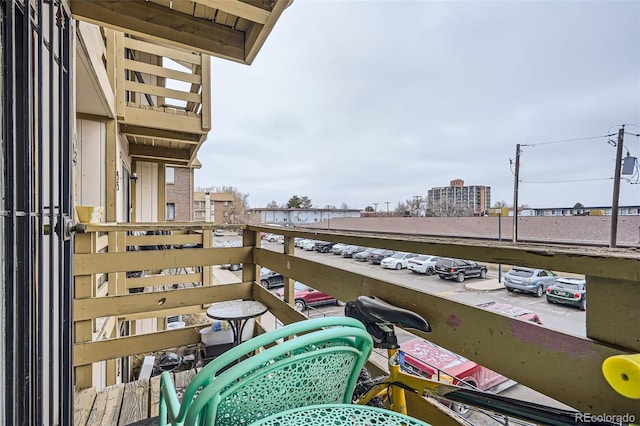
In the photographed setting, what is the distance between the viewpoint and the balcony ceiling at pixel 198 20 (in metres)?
1.90

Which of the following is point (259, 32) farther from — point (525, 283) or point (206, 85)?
point (206, 85)

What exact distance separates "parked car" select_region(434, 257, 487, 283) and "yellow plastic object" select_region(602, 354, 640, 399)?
25.2 inches

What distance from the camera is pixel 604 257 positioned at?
27.3 inches

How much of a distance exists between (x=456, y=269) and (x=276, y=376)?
1.15 metres

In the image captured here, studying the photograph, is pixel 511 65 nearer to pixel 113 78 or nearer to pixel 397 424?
pixel 113 78

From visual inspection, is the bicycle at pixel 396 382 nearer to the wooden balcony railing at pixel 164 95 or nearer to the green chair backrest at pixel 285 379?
the green chair backrest at pixel 285 379

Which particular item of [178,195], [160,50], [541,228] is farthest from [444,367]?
[178,195]

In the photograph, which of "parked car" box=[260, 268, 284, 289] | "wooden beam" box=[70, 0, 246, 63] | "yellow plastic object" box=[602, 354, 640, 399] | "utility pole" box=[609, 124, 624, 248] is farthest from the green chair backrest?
"parked car" box=[260, 268, 284, 289]

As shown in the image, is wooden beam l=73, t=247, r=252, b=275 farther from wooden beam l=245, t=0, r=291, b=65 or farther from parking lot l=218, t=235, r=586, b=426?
wooden beam l=245, t=0, r=291, b=65

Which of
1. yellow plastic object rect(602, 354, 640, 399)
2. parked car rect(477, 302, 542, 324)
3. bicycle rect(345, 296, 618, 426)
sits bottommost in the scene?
bicycle rect(345, 296, 618, 426)

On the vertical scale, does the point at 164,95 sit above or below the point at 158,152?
above

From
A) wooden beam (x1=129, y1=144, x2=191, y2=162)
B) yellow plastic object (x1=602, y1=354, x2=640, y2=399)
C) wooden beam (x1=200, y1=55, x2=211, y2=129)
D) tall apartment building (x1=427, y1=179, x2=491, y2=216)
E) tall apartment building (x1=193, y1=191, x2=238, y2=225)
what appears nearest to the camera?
yellow plastic object (x1=602, y1=354, x2=640, y2=399)

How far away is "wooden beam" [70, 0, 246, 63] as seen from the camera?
1.99 m

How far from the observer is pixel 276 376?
613 millimetres
